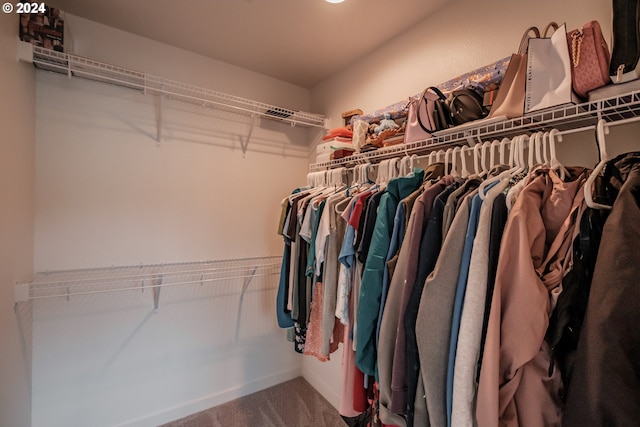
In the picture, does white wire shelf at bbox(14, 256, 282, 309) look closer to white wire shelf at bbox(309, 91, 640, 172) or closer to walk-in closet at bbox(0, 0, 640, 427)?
walk-in closet at bbox(0, 0, 640, 427)

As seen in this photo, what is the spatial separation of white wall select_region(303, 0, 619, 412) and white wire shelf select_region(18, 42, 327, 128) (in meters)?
0.42

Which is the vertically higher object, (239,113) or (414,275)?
(239,113)

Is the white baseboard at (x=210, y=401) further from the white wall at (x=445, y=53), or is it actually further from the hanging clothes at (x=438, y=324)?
the hanging clothes at (x=438, y=324)

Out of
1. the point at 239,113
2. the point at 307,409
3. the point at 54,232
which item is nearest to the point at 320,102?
the point at 239,113

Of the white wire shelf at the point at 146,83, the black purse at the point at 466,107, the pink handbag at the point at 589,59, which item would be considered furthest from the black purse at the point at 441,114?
the white wire shelf at the point at 146,83

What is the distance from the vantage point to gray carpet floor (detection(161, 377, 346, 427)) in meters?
1.94

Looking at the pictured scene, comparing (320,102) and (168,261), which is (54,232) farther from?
(320,102)

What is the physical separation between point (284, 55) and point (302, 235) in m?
1.36

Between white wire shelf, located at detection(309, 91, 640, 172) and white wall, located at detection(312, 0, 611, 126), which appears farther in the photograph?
white wall, located at detection(312, 0, 611, 126)

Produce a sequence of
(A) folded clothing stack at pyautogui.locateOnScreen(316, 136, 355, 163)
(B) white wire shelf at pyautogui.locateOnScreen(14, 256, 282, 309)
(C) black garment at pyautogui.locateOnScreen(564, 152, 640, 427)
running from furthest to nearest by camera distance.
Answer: (A) folded clothing stack at pyautogui.locateOnScreen(316, 136, 355, 163) → (B) white wire shelf at pyautogui.locateOnScreen(14, 256, 282, 309) → (C) black garment at pyautogui.locateOnScreen(564, 152, 640, 427)

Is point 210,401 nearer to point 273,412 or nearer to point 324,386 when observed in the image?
point 273,412

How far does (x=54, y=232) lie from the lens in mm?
1621

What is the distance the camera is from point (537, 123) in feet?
3.21

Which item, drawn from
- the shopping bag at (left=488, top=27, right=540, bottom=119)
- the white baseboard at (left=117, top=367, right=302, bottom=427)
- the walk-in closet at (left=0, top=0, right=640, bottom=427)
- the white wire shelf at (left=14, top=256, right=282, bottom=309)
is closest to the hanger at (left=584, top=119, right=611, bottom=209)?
the walk-in closet at (left=0, top=0, right=640, bottom=427)
